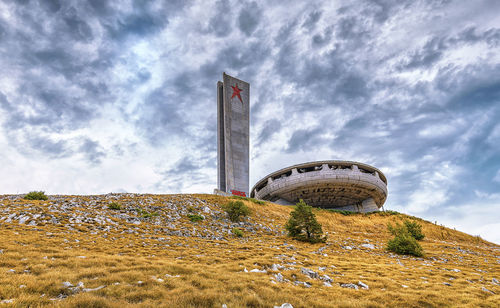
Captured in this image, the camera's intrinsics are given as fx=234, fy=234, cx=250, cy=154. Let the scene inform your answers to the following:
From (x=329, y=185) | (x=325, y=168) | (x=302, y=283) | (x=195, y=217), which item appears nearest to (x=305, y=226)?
(x=195, y=217)

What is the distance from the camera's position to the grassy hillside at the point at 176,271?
261 inches

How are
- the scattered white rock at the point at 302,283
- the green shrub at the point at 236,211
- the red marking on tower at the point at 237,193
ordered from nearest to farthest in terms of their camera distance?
1. the scattered white rock at the point at 302,283
2. the green shrub at the point at 236,211
3. the red marking on tower at the point at 237,193

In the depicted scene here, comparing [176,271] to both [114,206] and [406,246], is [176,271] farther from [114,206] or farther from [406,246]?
[406,246]

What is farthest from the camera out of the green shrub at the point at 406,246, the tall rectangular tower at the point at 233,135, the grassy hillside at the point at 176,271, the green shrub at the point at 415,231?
the tall rectangular tower at the point at 233,135

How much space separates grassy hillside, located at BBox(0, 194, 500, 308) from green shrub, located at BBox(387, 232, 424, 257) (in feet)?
2.53

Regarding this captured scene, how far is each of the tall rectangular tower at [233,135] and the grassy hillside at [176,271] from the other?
33.3 meters

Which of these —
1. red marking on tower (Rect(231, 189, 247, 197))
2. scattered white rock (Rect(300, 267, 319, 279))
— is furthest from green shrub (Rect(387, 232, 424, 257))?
red marking on tower (Rect(231, 189, 247, 197))

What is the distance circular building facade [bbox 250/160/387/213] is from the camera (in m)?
47.5

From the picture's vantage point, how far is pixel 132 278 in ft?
26.2

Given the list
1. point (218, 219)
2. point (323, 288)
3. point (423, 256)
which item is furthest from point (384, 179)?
point (323, 288)

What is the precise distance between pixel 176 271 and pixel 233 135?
50.2 metres

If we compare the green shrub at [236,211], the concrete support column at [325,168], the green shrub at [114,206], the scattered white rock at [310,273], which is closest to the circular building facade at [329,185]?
the concrete support column at [325,168]

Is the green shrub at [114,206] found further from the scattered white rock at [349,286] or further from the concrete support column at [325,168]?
the concrete support column at [325,168]

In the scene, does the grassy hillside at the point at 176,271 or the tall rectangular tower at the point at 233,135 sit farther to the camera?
the tall rectangular tower at the point at 233,135
